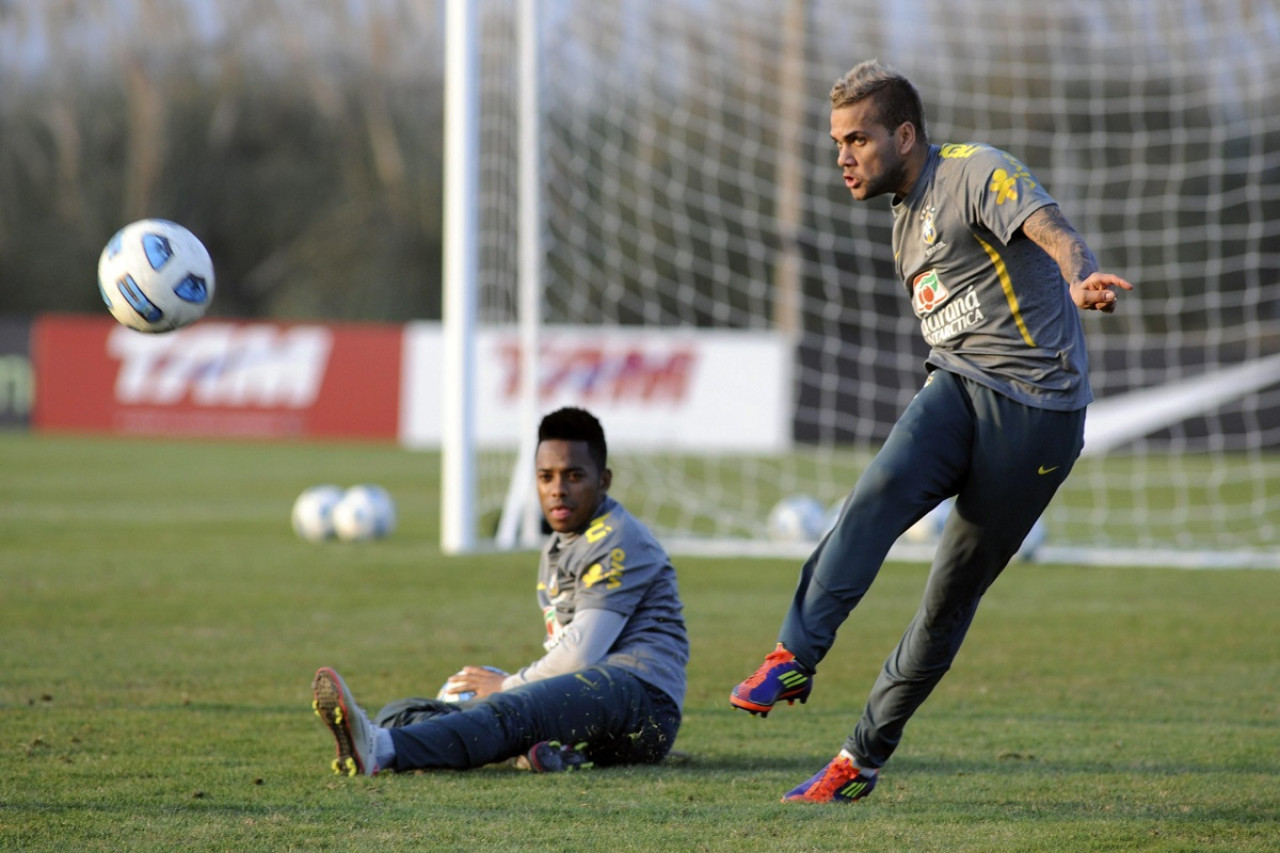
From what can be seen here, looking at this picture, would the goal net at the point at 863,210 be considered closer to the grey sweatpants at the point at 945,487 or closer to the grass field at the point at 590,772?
the grass field at the point at 590,772

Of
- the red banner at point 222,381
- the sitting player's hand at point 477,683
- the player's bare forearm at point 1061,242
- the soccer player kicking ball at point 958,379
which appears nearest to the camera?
the player's bare forearm at point 1061,242

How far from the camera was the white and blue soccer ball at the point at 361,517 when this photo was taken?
12.0 m

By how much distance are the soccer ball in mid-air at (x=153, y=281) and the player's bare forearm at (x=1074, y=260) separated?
289cm

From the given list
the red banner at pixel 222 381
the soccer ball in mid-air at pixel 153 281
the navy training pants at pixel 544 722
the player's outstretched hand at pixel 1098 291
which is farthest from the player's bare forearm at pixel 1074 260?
the red banner at pixel 222 381

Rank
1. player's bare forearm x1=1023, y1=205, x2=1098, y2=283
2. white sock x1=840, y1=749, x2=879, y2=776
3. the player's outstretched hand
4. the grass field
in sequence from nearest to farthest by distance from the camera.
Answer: the player's outstretched hand → player's bare forearm x1=1023, y1=205, x2=1098, y2=283 → the grass field → white sock x1=840, y1=749, x2=879, y2=776

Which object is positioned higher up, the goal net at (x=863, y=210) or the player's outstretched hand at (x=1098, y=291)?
the goal net at (x=863, y=210)

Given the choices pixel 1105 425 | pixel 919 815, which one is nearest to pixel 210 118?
pixel 1105 425

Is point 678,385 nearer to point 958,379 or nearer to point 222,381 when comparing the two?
point 222,381

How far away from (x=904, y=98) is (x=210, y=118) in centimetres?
3658

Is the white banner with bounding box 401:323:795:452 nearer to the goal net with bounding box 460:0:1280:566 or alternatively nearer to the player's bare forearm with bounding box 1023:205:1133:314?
the goal net with bounding box 460:0:1280:566

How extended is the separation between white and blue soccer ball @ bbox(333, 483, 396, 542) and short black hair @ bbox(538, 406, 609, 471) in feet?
23.9

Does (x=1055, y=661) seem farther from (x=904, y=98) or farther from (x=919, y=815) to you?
(x=904, y=98)

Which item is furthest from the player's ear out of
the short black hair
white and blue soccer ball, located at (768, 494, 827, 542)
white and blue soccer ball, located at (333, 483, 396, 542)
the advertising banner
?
the advertising banner

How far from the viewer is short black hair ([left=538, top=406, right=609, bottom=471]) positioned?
4.95 m
